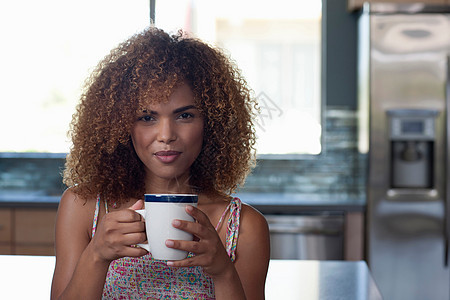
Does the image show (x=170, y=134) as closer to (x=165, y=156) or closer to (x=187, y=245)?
(x=165, y=156)

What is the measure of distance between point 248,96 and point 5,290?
70 cm

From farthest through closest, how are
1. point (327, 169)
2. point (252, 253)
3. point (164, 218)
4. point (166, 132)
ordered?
point (327, 169)
point (252, 253)
point (166, 132)
point (164, 218)

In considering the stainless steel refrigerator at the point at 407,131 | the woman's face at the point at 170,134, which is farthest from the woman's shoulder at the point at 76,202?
the stainless steel refrigerator at the point at 407,131

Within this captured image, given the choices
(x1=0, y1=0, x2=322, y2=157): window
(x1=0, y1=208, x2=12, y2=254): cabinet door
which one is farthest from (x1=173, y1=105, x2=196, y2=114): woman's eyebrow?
(x1=0, y1=0, x2=322, y2=157): window

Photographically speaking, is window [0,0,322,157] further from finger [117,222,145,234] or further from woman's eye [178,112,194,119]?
finger [117,222,145,234]

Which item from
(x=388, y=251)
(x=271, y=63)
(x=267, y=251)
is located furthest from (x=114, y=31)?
(x=267, y=251)

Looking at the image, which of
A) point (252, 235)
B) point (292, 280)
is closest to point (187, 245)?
point (252, 235)

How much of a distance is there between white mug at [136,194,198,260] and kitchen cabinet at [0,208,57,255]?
2452mm

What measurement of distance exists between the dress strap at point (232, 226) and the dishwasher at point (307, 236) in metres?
1.96

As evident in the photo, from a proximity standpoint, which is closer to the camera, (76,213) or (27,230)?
(76,213)

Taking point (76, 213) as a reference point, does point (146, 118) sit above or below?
above

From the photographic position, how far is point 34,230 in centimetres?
310

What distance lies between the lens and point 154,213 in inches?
30.6

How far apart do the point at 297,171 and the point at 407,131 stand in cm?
87
